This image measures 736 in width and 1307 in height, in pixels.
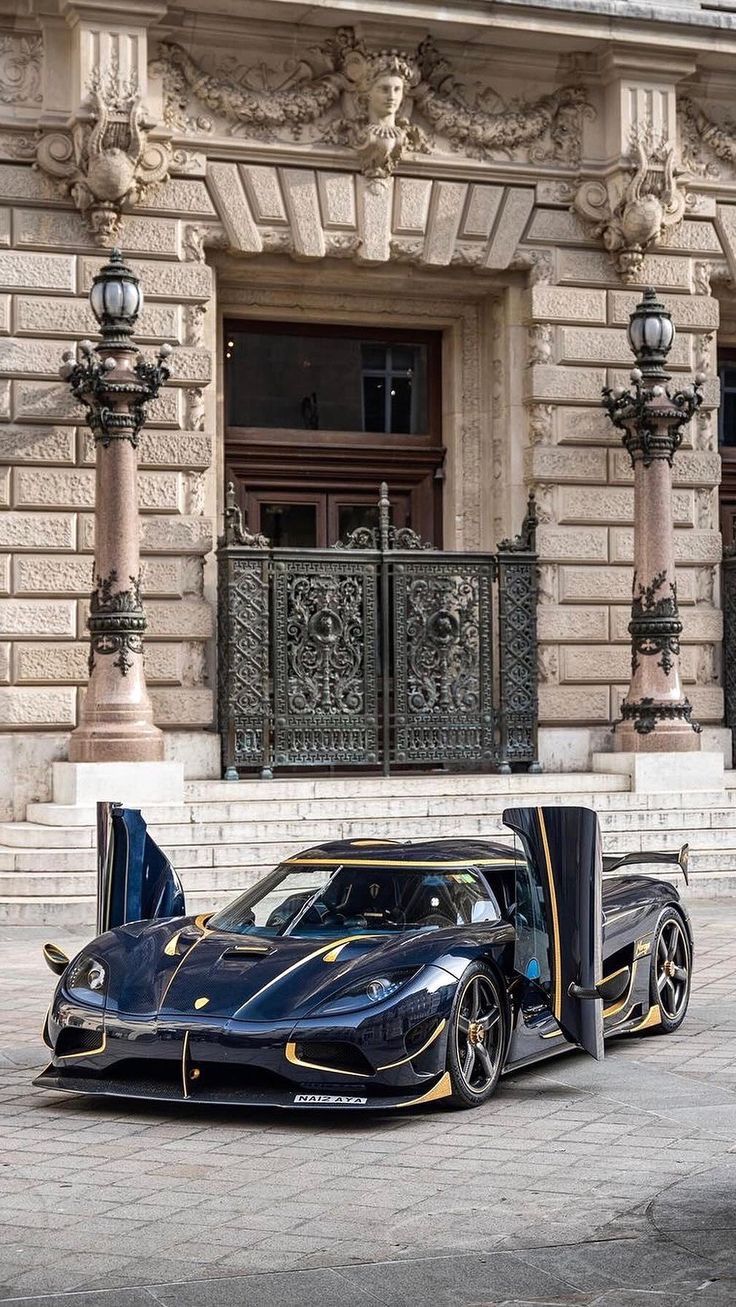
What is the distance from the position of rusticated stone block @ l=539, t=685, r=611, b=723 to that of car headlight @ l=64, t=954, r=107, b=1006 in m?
10.6

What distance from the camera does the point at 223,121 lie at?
59.4 feet

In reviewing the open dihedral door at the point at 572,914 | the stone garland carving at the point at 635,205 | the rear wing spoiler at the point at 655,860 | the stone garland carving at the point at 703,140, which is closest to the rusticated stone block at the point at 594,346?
the stone garland carving at the point at 635,205

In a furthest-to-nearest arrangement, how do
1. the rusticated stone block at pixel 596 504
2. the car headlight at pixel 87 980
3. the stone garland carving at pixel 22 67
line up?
the rusticated stone block at pixel 596 504 < the stone garland carving at pixel 22 67 < the car headlight at pixel 87 980

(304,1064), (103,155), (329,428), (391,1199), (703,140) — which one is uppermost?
(703,140)

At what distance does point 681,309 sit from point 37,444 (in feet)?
22.5

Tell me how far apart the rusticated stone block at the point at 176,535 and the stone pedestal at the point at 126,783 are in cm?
273

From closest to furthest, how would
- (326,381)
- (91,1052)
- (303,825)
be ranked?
(91,1052) < (303,825) < (326,381)

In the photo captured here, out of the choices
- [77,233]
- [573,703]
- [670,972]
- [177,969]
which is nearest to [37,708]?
[77,233]

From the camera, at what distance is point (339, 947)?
8.23 metres

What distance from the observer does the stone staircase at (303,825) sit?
46.6 feet

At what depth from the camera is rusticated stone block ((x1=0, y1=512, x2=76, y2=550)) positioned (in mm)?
17203

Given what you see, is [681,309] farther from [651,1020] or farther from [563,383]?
[651,1020]

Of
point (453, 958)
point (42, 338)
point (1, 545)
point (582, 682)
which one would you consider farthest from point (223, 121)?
point (453, 958)

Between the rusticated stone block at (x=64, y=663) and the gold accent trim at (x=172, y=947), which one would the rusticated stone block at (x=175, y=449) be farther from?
the gold accent trim at (x=172, y=947)
